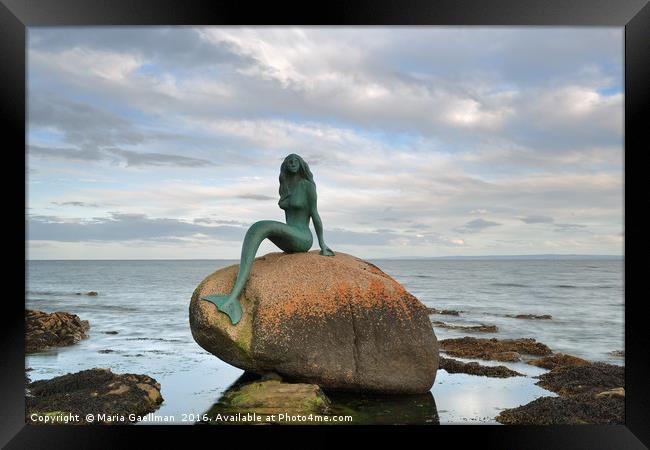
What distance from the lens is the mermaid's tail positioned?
636cm

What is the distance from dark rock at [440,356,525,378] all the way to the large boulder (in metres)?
1.63

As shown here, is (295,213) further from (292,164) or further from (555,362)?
(555,362)

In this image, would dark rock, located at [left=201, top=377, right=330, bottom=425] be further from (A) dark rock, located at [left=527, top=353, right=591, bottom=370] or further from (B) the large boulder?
(A) dark rock, located at [left=527, top=353, right=591, bottom=370]

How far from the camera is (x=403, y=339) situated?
256 inches

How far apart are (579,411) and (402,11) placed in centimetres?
486

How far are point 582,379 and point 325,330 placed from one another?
12.6 ft

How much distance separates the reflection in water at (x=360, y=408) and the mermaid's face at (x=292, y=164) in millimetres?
2898

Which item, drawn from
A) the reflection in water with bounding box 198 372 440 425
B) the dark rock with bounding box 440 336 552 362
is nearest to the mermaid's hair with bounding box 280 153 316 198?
the reflection in water with bounding box 198 372 440 425

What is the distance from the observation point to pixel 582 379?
7402 millimetres

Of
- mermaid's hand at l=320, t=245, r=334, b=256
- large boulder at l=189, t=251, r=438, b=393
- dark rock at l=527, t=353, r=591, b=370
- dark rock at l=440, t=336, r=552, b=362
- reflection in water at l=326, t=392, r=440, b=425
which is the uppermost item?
mermaid's hand at l=320, t=245, r=334, b=256

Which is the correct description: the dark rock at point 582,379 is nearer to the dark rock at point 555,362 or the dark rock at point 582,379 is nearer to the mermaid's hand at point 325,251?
the dark rock at point 555,362

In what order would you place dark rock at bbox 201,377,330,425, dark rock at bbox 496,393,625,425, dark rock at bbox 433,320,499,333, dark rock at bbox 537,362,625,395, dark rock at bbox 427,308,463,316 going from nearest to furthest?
dark rock at bbox 201,377,330,425, dark rock at bbox 496,393,625,425, dark rock at bbox 537,362,625,395, dark rock at bbox 433,320,499,333, dark rock at bbox 427,308,463,316

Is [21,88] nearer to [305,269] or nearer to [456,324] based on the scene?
[305,269]

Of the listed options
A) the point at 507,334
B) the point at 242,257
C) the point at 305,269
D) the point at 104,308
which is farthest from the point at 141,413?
the point at 104,308
